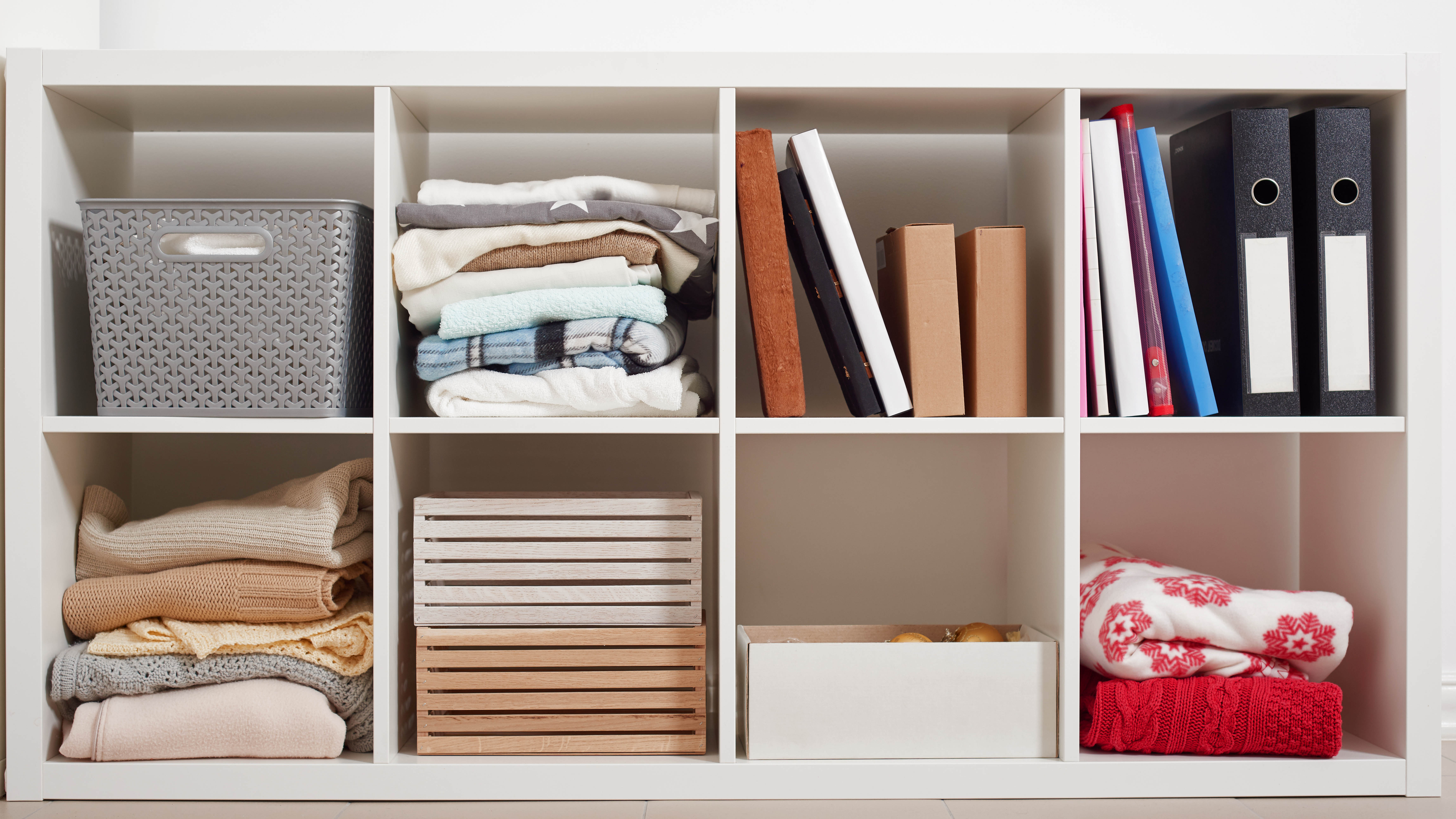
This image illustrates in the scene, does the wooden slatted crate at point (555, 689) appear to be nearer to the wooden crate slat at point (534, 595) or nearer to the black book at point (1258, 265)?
the wooden crate slat at point (534, 595)

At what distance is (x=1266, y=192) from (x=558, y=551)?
2.94 ft

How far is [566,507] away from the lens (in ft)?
3.47

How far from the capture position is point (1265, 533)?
1.36m

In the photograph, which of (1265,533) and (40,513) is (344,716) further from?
(1265,533)

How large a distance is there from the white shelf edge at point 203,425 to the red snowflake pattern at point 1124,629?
856 mm

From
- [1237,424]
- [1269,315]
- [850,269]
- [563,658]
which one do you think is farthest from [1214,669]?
[563,658]

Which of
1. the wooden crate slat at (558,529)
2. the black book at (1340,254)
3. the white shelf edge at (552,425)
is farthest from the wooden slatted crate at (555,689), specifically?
the black book at (1340,254)

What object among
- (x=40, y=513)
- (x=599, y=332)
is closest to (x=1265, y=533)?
(x=599, y=332)

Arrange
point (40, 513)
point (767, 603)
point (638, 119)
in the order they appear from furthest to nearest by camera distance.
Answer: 1. point (767, 603)
2. point (638, 119)
3. point (40, 513)

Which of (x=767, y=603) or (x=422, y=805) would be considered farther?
(x=767, y=603)

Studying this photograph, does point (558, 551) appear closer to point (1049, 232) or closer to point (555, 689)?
point (555, 689)

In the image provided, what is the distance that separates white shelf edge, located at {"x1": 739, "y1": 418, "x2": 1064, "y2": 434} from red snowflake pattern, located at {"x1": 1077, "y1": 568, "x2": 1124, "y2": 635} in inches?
8.7

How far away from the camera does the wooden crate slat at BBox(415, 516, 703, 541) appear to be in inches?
41.6

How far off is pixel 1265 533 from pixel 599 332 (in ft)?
3.36
